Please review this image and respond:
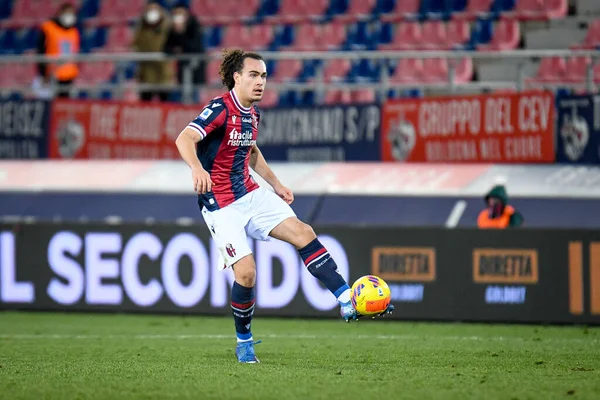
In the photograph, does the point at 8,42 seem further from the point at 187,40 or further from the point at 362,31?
the point at 362,31

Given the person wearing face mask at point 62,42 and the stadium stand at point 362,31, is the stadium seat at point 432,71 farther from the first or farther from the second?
the person wearing face mask at point 62,42

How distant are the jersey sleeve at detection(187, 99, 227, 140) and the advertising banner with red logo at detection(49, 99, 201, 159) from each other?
8914mm

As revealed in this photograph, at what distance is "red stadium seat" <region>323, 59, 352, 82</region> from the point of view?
1922cm

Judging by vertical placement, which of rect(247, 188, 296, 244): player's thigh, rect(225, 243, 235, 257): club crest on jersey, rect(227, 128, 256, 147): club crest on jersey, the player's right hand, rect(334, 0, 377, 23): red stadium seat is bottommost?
rect(225, 243, 235, 257): club crest on jersey

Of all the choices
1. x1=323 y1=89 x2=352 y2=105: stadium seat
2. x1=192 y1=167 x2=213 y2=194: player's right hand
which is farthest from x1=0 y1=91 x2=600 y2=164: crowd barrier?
x1=192 y1=167 x2=213 y2=194: player's right hand

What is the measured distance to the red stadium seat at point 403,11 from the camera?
65.7 feet

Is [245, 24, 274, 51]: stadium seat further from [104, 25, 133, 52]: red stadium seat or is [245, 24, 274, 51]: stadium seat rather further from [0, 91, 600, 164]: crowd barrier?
[0, 91, 600, 164]: crowd barrier

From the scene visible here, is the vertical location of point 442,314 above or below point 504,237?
below

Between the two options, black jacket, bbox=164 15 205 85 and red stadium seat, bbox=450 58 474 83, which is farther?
black jacket, bbox=164 15 205 85

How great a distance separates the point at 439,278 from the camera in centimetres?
1321

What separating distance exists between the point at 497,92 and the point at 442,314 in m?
3.46

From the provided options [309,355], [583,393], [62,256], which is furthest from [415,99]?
[583,393]

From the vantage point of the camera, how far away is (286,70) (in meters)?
21.0

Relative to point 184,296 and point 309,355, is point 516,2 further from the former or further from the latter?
point 309,355
